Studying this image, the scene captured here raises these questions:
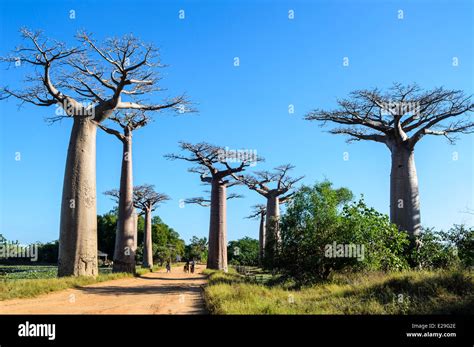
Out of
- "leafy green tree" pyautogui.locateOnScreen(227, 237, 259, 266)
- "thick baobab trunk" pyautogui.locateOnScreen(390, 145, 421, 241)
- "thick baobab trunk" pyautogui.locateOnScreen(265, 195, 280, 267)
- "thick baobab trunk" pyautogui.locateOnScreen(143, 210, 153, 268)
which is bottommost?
"leafy green tree" pyautogui.locateOnScreen(227, 237, 259, 266)

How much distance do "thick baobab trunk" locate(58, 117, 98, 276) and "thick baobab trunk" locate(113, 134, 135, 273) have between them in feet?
19.6

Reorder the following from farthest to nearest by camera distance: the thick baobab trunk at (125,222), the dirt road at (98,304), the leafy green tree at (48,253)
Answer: the leafy green tree at (48,253) < the thick baobab trunk at (125,222) < the dirt road at (98,304)

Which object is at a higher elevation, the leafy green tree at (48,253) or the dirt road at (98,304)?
the dirt road at (98,304)

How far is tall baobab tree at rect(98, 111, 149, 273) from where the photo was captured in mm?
19188

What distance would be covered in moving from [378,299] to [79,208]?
8.30m

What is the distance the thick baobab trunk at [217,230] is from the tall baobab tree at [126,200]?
21.0ft

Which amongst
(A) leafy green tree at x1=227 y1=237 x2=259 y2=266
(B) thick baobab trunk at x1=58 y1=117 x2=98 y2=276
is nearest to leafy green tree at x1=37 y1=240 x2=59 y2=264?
(A) leafy green tree at x1=227 y1=237 x2=259 y2=266

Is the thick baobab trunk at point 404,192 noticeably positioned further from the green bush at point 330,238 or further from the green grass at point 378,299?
the green grass at point 378,299

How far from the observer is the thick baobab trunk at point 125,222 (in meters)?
19.1

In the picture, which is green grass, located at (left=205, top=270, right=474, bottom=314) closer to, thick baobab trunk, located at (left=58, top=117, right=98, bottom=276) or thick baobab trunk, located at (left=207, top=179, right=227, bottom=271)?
thick baobab trunk, located at (left=58, top=117, right=98, bottom=276)

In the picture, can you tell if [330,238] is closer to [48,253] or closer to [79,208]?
[79,208]

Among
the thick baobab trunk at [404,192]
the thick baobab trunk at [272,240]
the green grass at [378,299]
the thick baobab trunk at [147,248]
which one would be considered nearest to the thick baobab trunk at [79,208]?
the thick baobab trunk at [272,240]
